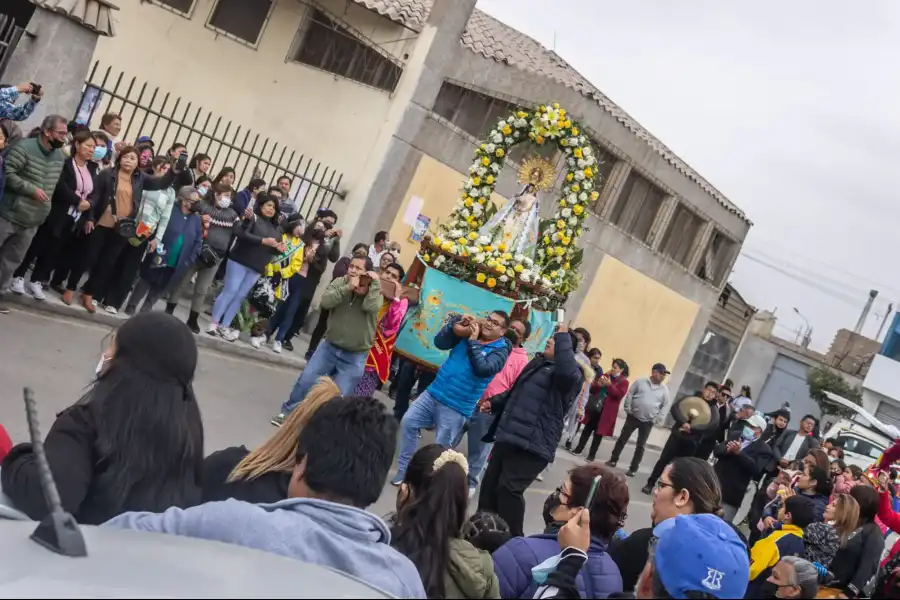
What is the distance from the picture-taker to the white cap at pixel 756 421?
1483cm

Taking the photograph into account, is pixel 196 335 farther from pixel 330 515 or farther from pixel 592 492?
pixel 330 515

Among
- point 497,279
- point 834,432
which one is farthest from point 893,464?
point 834,432

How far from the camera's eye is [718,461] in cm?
1427

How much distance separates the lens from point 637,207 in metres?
25.1

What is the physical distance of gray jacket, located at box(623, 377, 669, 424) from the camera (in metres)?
16.4

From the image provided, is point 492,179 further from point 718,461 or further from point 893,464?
point 893,464

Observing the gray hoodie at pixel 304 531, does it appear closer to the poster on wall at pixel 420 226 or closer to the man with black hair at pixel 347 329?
the man with black hair at pixel 347 329

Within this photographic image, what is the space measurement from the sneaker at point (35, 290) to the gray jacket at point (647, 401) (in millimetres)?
9208

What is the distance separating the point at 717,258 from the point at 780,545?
22597 mm

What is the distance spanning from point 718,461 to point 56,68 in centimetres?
949

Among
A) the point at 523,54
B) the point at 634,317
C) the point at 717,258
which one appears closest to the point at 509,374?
the point at 523,54

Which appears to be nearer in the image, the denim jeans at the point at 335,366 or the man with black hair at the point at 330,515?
the man with black hair at the point at 330,515

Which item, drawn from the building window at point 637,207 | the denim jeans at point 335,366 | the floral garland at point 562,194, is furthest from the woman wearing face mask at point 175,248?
the building window at point 637,207

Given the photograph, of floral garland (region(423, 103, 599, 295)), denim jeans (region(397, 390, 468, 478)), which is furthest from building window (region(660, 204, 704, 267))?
denim jeans (region(397, 390, 468, 478))
